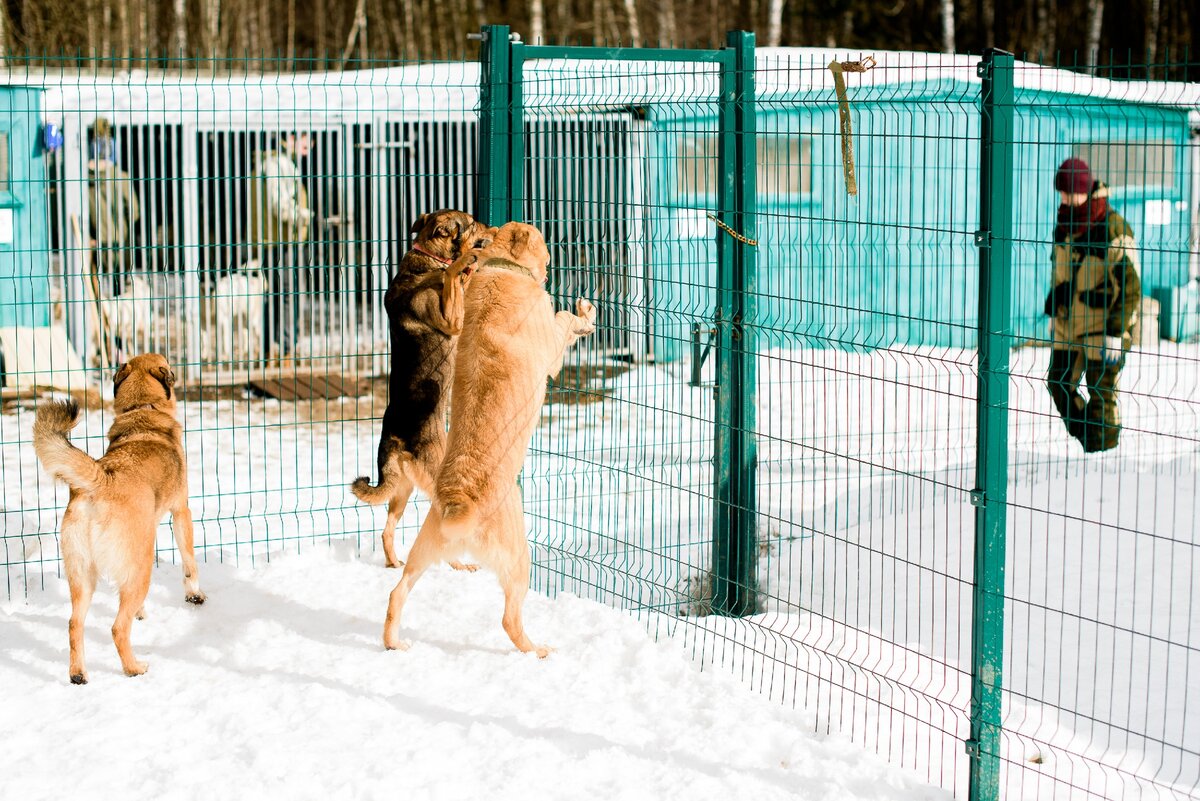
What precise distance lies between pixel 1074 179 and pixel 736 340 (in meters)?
4.98

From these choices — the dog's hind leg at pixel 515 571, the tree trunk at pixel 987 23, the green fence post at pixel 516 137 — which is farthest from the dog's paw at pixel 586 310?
the tree trunk at pixel 987 23

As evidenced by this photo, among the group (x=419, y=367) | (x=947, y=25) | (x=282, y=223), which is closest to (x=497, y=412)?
(x=419, y=367)

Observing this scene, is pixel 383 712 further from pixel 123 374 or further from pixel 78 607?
A: pixel 123 374

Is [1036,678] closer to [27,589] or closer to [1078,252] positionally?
[27,589]

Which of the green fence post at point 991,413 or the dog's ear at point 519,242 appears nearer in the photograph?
the green fence post at point 991,413

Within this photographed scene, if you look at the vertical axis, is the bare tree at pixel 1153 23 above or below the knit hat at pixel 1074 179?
above

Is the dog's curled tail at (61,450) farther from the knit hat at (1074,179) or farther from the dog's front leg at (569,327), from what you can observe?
the knit hat at (1074,179)

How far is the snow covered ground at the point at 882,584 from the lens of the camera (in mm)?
4793

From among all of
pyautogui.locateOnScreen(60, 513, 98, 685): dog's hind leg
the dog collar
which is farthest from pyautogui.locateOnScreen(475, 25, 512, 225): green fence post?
pyautogui.locateOnScreen(60, 513, 98, 685): dog's hind leg

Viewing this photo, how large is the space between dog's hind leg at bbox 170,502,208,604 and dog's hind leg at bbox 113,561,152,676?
0.58 metres

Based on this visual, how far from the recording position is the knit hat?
981cm

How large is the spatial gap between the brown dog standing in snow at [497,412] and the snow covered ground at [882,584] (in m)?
0.41

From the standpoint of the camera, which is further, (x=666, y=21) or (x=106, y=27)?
(x=666, y=21)

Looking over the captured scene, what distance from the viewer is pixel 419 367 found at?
22.0 ft
